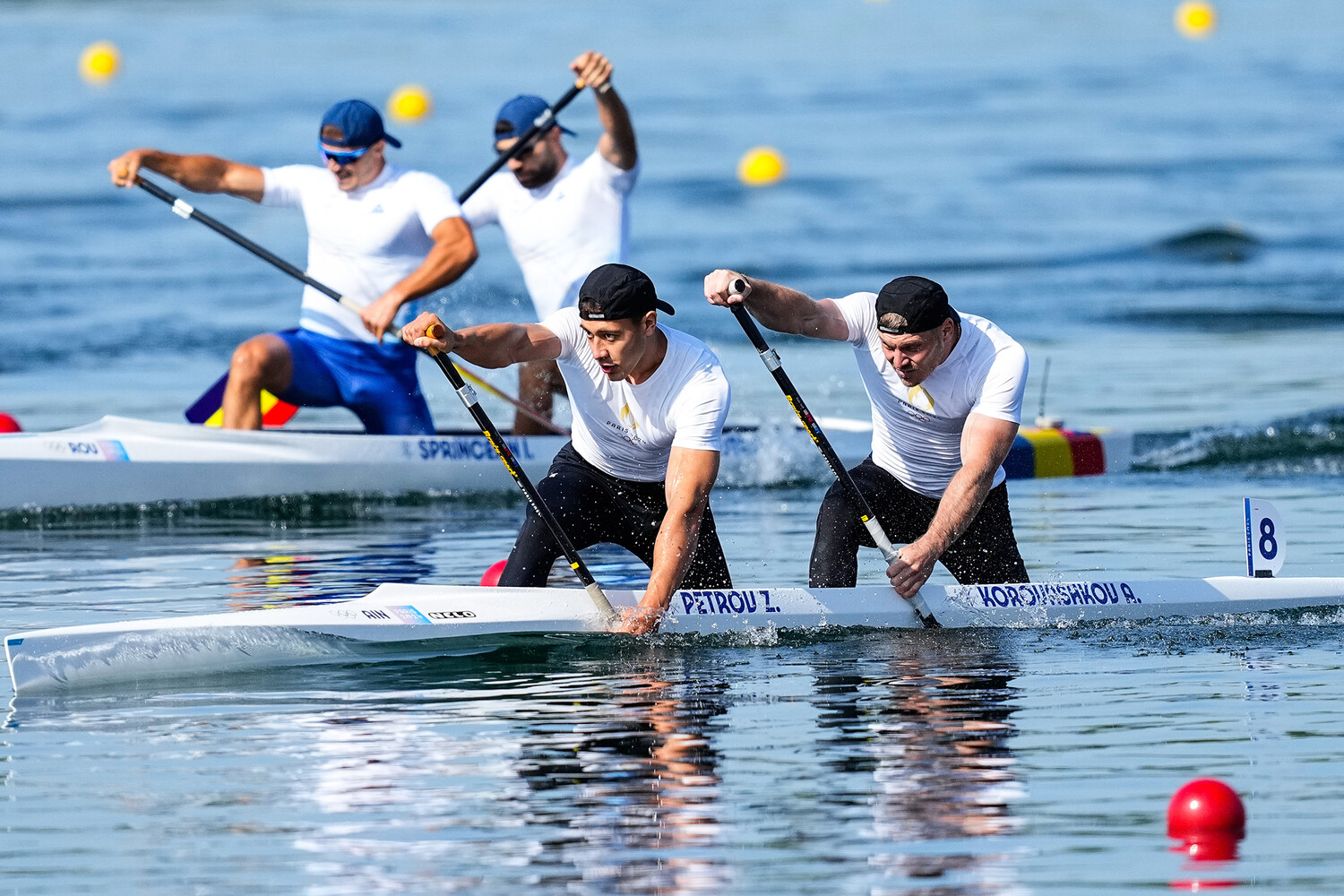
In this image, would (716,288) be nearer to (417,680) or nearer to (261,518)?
(417,680)

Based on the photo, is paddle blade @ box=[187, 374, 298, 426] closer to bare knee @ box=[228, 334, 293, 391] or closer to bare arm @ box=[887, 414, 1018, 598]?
bare knee @ box=[228, 334, 293, 391]

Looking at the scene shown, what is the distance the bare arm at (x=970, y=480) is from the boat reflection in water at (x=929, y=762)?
406 millimetres

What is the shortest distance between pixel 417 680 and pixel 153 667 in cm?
84

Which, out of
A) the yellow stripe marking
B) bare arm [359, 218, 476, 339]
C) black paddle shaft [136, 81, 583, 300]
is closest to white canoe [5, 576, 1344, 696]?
bare arm [359, 218, 476, 339]

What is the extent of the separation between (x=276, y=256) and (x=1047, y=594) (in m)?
4.97

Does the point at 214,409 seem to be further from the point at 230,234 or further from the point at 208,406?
the point at 230,234

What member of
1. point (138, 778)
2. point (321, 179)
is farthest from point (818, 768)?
point (321, 179)

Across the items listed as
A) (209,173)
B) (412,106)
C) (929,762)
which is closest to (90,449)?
(209,173)

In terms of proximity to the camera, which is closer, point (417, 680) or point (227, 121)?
point (417, 680)

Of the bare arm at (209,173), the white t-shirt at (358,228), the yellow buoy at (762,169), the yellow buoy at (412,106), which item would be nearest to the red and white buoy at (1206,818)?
the white t-shirt at (358,228)

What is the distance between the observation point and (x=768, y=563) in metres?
9.88

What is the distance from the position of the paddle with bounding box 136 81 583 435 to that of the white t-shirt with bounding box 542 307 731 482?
3.43m

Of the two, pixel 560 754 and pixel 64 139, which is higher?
pixel 64 139

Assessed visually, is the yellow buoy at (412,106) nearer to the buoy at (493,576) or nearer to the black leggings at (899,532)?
the buoy at (493,576)
